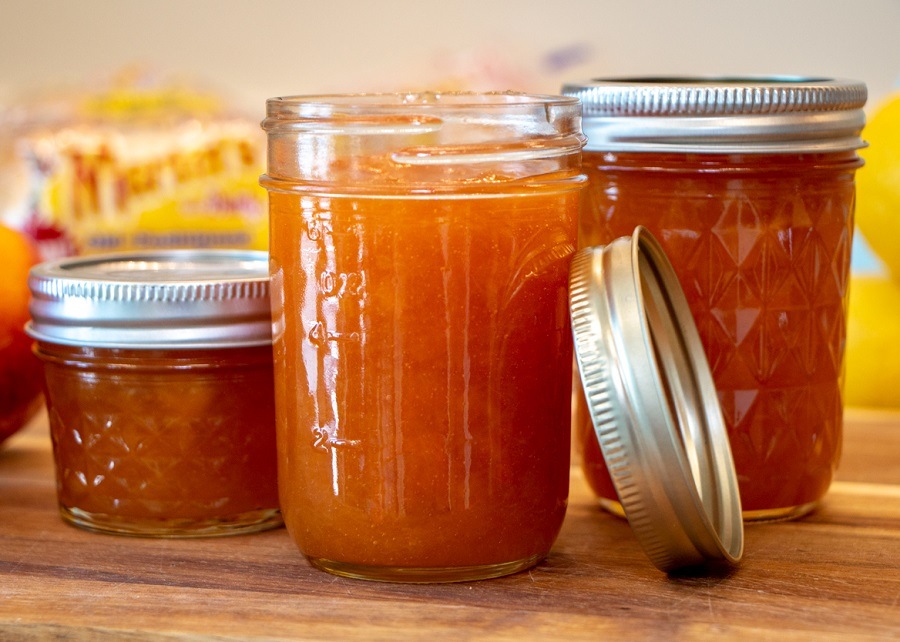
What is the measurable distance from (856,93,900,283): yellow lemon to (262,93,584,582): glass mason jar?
53cm

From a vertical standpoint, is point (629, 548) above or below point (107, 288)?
below

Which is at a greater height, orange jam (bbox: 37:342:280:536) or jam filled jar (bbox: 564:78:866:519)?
jam filled jar (bbox: 564:78:866:519)

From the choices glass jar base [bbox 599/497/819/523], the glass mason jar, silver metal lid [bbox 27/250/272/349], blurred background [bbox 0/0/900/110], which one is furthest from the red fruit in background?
blurred background [bbox 0/0/900/110]

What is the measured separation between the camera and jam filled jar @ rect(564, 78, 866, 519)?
0.77 metres

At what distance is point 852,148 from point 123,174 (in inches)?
43.1

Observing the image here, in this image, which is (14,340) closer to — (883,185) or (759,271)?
(759,271)

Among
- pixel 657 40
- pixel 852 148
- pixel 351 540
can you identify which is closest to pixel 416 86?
pixel 657 40

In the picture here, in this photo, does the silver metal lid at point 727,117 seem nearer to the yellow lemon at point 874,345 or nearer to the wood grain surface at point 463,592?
the wood grain surface at point 463,592

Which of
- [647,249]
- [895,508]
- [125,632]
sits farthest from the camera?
[895,508]

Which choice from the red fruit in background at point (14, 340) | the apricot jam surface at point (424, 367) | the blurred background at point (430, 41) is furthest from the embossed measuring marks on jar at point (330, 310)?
the blurred background at point (430, 41)

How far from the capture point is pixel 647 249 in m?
0.75

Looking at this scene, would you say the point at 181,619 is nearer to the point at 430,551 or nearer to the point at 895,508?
the point at 430,551

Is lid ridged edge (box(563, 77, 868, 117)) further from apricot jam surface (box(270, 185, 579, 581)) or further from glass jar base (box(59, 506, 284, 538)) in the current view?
glass jar base (box(59, 506, 284, 538))

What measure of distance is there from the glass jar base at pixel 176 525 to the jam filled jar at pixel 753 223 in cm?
26
